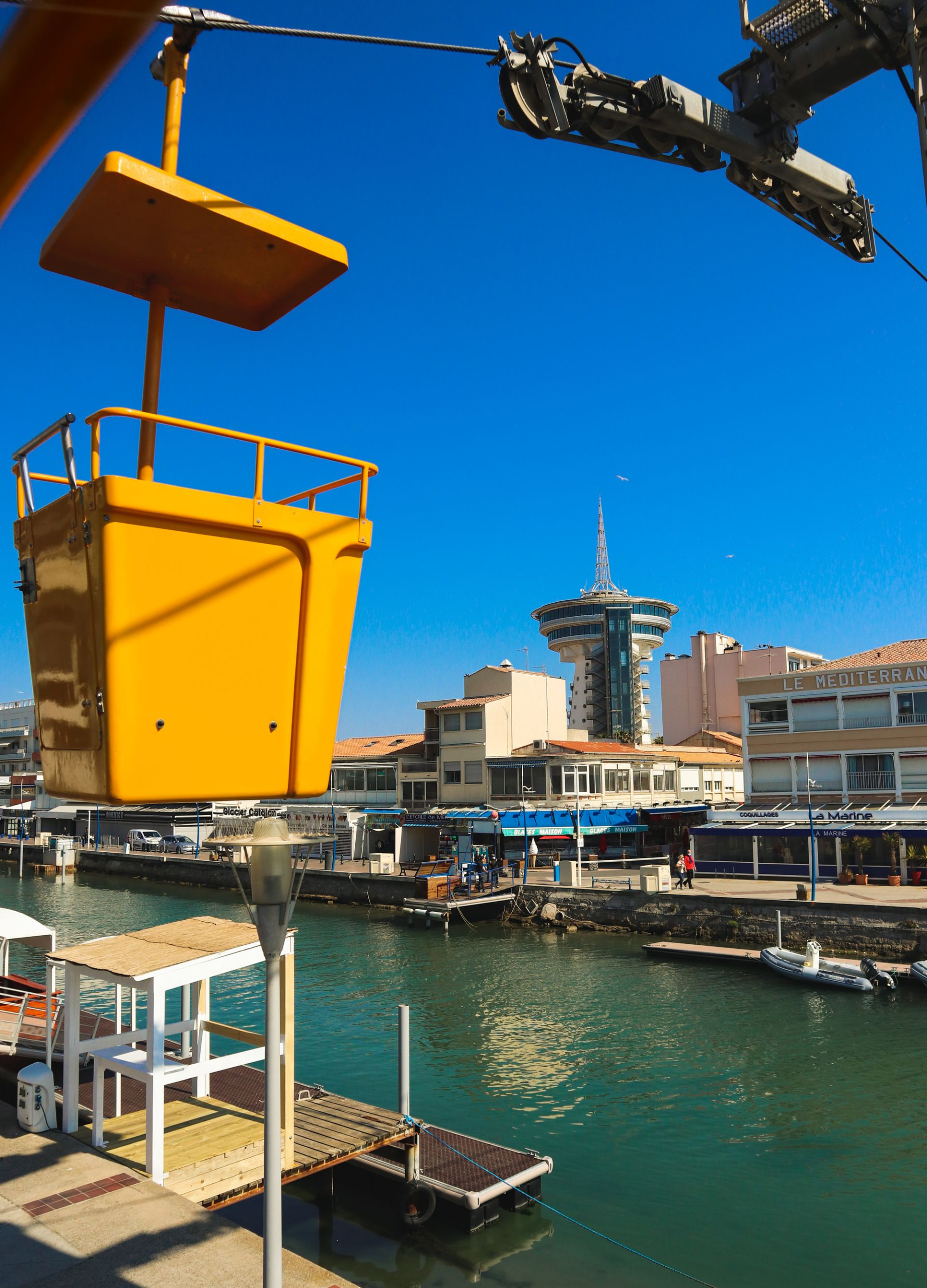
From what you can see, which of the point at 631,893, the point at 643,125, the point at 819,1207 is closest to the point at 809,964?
the point at 631,893

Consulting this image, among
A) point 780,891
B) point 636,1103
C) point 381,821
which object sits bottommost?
point 636,1103

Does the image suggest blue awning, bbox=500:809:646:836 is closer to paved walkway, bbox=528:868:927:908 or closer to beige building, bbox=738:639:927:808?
paved walkway, bbox=528:868:927:908

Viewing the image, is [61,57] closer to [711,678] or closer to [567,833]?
[567,833]

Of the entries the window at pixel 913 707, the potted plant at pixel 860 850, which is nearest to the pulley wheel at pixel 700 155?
the potted plant at pixel 860 850

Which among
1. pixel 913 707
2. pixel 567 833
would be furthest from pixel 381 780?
pixel 913 707

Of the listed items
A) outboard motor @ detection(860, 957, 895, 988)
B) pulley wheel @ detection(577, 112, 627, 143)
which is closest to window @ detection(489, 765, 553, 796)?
outboard motor @ detection(860, 957, 895, 988)

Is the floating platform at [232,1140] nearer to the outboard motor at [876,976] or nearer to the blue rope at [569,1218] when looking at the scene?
the blue rope at [569,1218]

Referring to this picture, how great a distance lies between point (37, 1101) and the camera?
987cm

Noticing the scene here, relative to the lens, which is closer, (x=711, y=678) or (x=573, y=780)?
(x=573, y=780)

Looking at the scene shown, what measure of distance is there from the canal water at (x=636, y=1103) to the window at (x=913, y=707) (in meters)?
15.6

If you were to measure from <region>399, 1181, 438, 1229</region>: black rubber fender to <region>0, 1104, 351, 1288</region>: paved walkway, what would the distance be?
415 cm

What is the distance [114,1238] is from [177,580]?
22.6ft

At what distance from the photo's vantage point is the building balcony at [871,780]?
36625 mm

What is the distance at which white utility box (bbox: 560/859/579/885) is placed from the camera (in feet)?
116
